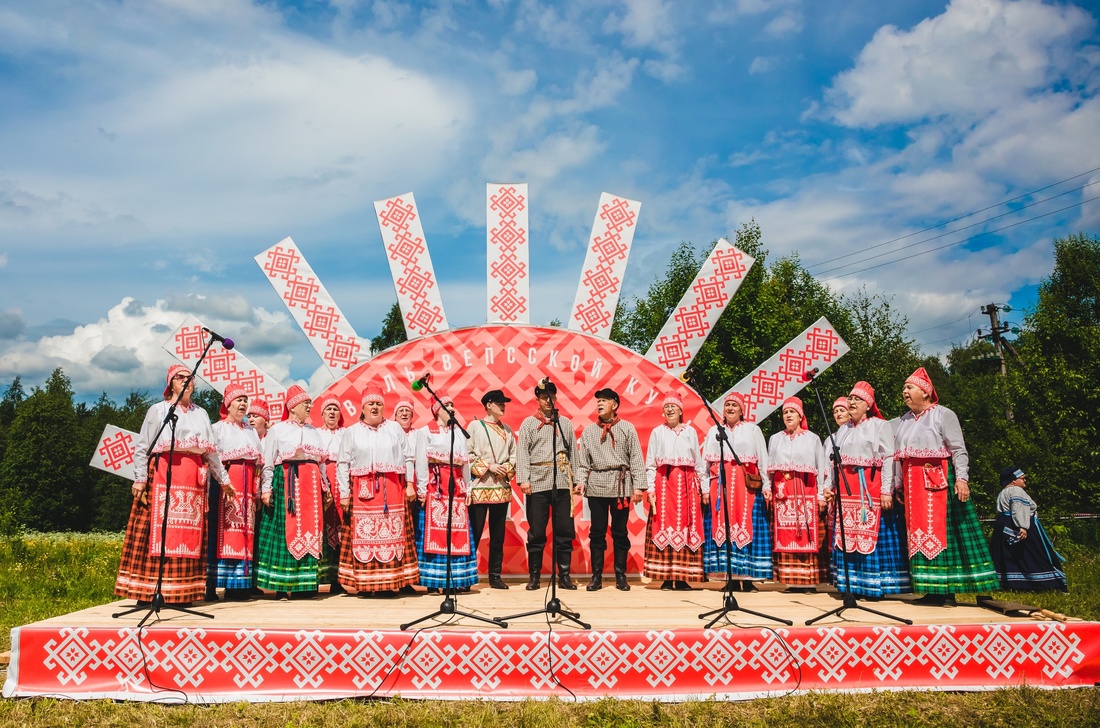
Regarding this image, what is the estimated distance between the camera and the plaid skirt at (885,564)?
16.3 ft

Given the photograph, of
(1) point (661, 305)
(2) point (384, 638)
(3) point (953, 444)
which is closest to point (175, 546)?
(2) point (384, 638)

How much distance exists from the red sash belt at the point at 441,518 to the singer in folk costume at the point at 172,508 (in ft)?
5.20

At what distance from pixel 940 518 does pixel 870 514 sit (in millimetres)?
446

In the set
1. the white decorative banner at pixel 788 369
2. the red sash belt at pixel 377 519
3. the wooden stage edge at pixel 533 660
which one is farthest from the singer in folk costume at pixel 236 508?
the white decorative banner at pixel 788 369

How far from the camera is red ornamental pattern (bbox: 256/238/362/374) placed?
6598mm

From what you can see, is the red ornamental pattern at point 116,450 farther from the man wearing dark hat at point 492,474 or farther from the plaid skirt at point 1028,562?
the plaid skirt at point 1028,562

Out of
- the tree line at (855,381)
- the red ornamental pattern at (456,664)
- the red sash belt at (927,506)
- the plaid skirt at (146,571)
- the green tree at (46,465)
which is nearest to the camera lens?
the red ornamental pattern at (456,664)

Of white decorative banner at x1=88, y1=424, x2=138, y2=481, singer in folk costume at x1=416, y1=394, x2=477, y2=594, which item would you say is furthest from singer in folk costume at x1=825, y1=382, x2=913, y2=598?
white decorative banner at x1=88, y1=424, x2=138, y2=481

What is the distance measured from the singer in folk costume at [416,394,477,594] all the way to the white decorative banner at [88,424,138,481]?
2.64m

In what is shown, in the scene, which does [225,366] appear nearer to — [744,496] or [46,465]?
[744,496]

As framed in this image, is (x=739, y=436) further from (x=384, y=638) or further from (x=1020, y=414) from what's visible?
(x=1020, y=414)

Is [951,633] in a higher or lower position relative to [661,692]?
higher

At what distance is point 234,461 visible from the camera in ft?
16.5

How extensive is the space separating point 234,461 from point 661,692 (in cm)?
339
